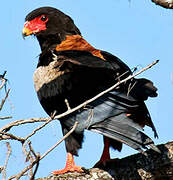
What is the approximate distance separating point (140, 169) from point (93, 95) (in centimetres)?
91

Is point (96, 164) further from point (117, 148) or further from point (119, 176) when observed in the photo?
point (119, 176)

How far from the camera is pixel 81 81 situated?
4.25m

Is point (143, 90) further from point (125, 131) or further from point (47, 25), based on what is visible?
point (47, 25)

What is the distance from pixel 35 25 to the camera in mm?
5375

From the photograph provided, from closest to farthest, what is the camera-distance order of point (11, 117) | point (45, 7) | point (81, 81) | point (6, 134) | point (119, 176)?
point (6, 134)
point (11, 117)
point (119, 176)
point (81, 81)
point (45, 7)

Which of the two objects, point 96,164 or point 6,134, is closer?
point 6,134

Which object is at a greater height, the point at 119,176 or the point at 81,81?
the point at 81,81

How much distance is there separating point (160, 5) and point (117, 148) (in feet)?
7.03

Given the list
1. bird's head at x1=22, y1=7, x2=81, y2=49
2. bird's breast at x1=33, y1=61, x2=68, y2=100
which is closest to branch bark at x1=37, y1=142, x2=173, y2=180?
bird's breast at x1=33, y1=61, x2=68, y2=100

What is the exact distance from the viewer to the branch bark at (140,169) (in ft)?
12.2

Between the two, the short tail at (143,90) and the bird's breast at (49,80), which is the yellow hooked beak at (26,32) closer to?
the bird's breast at (49,80)

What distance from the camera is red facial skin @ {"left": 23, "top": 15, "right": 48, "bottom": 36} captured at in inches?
210

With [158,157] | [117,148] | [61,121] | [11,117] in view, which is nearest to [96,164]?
[117,148]

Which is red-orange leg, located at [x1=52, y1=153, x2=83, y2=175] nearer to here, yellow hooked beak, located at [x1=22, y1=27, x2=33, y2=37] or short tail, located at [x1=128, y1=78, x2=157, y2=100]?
short tail, located at [x1=128, y1=78, x2=157, y2=100]
